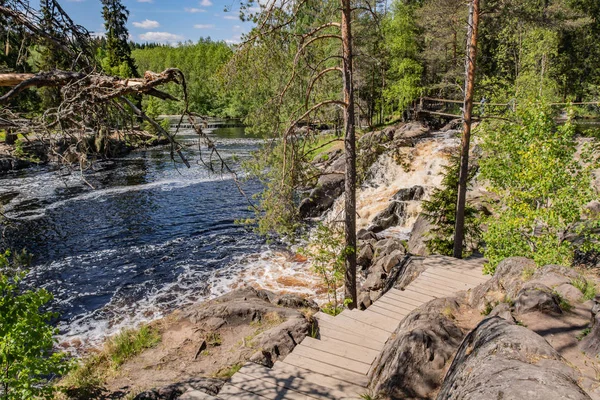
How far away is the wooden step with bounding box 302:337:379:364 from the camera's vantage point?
21.9ft

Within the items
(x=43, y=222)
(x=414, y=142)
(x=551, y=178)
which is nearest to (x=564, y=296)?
(x=551, y=178)

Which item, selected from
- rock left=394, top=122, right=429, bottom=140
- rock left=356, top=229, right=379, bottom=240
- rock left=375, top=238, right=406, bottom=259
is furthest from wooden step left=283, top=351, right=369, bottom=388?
rock left=394, top=122, right=429, bottom=140

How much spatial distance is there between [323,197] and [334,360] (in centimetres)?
1743

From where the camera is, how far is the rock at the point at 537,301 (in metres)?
5.98

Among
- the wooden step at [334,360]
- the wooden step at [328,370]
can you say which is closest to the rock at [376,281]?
the wooden step at [334,360]

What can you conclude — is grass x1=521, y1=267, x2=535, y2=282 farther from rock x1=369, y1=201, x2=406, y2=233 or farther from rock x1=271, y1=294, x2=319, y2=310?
rock x1=369, y1=201, x2=406, y2=233

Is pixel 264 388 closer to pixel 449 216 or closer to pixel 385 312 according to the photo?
pixel 385 312

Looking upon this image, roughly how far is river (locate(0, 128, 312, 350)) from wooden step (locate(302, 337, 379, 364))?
448 centimetres

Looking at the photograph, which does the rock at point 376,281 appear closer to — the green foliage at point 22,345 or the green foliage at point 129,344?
the green foliage at point 129,344

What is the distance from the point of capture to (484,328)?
452 cm

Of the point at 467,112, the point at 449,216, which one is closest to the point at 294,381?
the point at 449,216

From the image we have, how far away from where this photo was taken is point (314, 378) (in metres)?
5.99

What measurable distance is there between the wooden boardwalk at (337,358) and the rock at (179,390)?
0.53 metres

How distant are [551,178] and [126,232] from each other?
19.2 m
